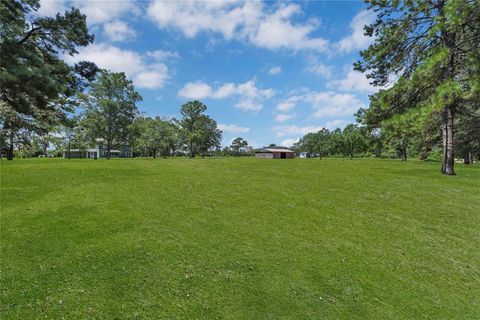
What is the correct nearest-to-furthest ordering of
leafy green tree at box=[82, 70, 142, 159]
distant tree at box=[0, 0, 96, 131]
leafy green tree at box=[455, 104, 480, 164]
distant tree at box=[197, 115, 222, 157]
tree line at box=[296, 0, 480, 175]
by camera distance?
distant tree at box=[0, 0, 96, 131] → tree line at box=[296, 0, 480, 175] → leafy green tree at box=[455, 104, 480, 164] → leafy green tree at box=[82, 70, 142, 159] → distant tree at box=[197, 115, 222, 157]

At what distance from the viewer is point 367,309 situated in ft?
14.7

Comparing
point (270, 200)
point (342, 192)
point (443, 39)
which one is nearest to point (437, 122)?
point (443, 39)

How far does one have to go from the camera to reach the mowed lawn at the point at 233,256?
4.38 m

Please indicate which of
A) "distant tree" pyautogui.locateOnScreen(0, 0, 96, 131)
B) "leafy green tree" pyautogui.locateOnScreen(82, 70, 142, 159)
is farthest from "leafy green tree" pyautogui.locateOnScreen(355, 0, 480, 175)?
"leafy green tree" pyautogui.locateOnScreen(82, 70, 142, 159)

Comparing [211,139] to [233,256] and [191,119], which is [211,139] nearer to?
[191,119]

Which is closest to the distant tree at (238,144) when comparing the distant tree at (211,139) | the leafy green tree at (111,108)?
the distant tree at (211,139)

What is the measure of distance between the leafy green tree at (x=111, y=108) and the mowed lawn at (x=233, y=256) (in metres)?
31.5

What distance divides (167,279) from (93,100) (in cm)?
4084

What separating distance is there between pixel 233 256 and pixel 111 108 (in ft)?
128

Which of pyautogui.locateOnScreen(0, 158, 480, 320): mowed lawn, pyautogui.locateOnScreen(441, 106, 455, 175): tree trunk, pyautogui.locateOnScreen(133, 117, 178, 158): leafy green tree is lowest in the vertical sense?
pyautogui.locateOnScreen(0, 158, 480, 320): mowed lawn

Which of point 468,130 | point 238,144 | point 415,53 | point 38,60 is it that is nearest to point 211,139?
point 238,144

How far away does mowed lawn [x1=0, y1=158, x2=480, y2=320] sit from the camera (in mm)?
4383

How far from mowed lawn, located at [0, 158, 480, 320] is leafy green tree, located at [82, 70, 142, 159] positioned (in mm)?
31488

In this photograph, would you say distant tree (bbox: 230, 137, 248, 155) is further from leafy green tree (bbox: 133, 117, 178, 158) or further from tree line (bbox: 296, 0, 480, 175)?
tree line (bbox: 296, 0, 480, 175)
